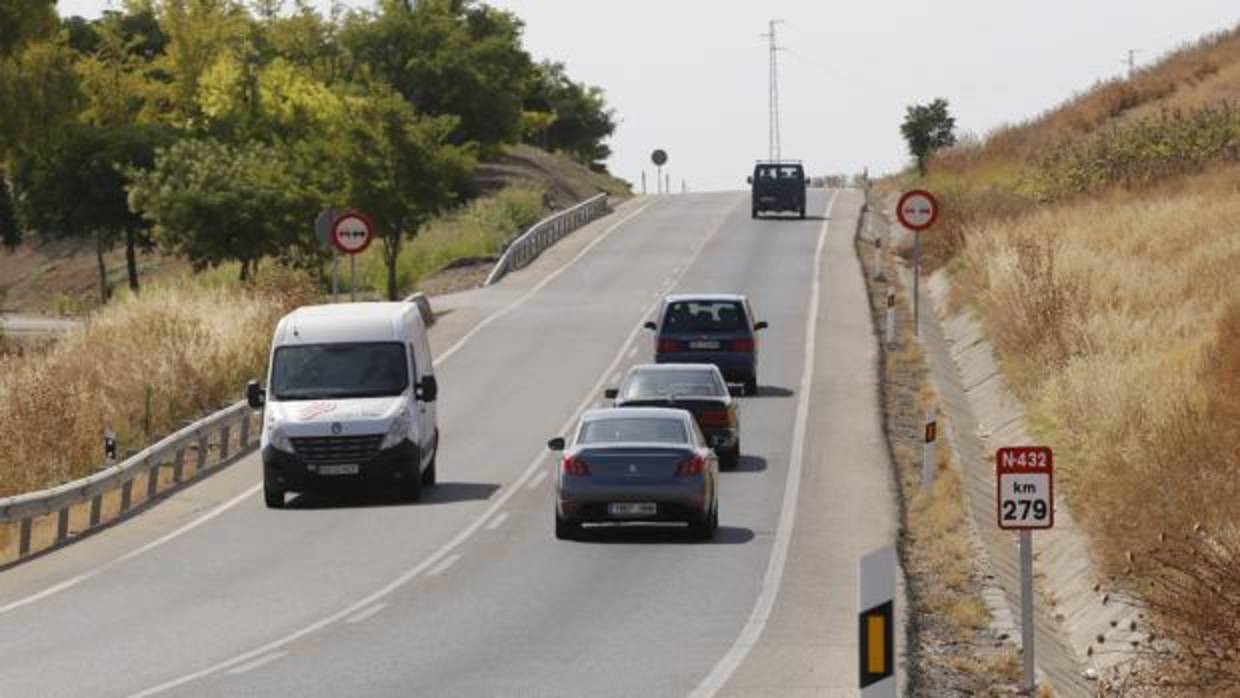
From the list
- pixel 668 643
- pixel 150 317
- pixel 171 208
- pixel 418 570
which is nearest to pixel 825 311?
pixel 150 317

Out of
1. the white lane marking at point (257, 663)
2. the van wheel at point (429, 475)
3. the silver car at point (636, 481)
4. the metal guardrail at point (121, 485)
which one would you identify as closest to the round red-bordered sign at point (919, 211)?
the metal guardrail at point (121, 485)

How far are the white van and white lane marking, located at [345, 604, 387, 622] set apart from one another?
789 cm

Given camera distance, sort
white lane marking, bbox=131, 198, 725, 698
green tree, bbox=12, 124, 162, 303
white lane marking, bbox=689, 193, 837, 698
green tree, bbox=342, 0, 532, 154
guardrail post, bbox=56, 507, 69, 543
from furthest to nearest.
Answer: green tree, bbox=342, 0, 532, 154, green tree, bbox=12, 124, 162, 303, guardrail post, bbox=56, 507, 69, 543, white lane marking, bbox=131, 198, 725, 698, white lane marking, bbox=689, 193, 837, 698

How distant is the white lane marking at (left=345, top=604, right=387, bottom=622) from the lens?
856 inches

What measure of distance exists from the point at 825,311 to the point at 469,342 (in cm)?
863

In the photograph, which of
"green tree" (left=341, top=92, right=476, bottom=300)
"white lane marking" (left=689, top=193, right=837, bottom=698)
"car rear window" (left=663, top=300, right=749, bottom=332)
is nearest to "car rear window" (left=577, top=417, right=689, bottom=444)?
"white lane marking" (left=689, top=193, right=837, bottom=698)

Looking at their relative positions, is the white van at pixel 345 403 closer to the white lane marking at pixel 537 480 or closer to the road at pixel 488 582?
the road at pixel 488 582

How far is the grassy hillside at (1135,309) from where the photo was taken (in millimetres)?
20469

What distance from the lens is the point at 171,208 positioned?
7044 centimetres

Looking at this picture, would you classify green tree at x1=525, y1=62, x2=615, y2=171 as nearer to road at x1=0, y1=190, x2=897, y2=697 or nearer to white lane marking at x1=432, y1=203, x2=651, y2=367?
white lane marking at x1=432, y1=203, x2=651, y2=367

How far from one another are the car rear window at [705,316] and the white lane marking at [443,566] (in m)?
16.2

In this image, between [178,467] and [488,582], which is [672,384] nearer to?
[178,467]

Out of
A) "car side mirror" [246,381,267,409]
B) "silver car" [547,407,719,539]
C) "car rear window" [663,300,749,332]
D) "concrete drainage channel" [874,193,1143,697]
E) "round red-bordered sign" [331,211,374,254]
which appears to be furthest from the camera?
"car rear window" [663,300,749,332]

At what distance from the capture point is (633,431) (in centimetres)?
2725
